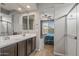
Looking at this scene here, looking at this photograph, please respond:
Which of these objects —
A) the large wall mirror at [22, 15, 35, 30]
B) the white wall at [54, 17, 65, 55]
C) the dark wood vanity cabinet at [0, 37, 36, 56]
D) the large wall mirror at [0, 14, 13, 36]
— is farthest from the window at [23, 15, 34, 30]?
the large wall mirror at [0, 14, 13, 36]

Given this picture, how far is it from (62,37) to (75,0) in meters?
2.54

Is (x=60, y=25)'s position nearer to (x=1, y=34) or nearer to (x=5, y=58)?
(x=1, y=34)

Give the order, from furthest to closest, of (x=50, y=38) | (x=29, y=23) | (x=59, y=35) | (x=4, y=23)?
(x=50, y=38) < (x=29, y=23) < (x=59, y=35) < (x=4, y=23)

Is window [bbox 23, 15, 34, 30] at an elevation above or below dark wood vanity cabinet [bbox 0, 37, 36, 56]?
above

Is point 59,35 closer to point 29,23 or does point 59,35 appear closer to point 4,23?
point 29,23

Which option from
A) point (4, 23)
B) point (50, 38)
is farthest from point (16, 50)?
point (50, 38)

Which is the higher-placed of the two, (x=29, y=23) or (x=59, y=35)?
(x=29, y=23)

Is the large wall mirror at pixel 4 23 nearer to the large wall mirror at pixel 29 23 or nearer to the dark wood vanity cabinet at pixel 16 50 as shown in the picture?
the dark wood vanity cabinet at pixel 16 50

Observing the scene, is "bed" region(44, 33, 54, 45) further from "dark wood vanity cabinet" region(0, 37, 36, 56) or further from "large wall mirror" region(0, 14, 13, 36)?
"large wall mirror" region(0, 14, 13, 36)

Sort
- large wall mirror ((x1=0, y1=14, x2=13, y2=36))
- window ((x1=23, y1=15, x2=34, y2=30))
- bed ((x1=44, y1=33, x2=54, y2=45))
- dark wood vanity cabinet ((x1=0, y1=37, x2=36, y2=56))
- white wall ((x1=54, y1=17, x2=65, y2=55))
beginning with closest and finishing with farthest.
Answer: dark wood vanity cabinet ((x1=0, y1=37, x2=36, y2=56)) → large wall mirror ((x1=0, y1=14, x2=13, y2=36)) → white wall ((x1=54, y1=17, x2=65, y2=55)) → window ((x1=23, y1=15, x2=34, y2=30)) → bed ((x1=44, y1=33, x2=54, y2=45))

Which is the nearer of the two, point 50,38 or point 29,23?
point 29,23

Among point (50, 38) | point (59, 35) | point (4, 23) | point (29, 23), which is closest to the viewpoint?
point (4, 23)

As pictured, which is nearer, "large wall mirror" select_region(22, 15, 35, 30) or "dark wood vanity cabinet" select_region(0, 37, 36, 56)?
"dark wood vanity cabinet" select_region(0, 37, 36, 56)

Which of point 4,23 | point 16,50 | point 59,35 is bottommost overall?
point 16,50
